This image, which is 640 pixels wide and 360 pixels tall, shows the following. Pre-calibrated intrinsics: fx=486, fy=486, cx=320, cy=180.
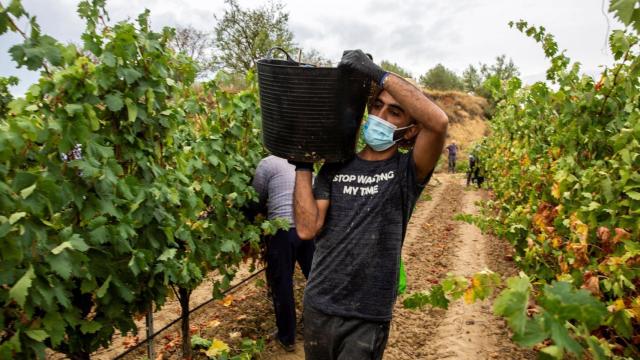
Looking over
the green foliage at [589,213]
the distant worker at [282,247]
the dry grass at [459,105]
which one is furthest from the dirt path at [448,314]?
the dry grass at [459,105]

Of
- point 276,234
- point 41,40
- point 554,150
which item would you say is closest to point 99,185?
point 41,40

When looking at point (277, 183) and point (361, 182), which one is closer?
point (361, 182)

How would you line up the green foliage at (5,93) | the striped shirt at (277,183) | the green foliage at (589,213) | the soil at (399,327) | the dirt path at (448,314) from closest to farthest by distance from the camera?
1. the green foliage at (589,213)
2. the green foliage at (5,93)
3. the striped shirt at (277,183)
4. the soil at (399,327)
5. the dirt path at (448,314)

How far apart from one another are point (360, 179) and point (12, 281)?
1.53 metres

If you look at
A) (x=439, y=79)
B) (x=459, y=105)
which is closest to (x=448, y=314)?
(x=459, y=105)

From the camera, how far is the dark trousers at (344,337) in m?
2.10

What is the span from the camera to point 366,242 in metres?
2.14

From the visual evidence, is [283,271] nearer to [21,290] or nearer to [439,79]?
[21,290]

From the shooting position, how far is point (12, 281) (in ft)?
6.59

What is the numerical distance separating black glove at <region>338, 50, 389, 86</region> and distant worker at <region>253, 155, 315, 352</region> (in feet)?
7.35

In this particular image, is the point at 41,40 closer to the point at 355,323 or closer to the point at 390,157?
the point at 390,157

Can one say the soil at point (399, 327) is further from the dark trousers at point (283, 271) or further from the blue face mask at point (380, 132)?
the blue face mask at point (380, 132)

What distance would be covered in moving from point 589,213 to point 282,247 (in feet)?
7.58

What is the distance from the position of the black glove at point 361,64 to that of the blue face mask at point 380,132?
0.22 m
